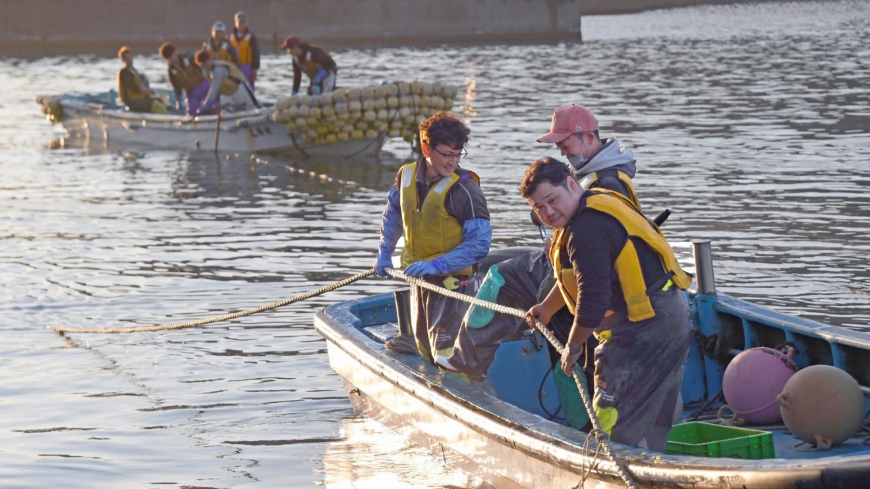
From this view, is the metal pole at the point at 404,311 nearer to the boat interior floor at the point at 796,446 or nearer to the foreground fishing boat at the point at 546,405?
the foreground fishing boat at the point at 546,405

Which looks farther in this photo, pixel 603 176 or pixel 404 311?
pixel 404 311

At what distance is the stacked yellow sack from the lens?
1947 cm

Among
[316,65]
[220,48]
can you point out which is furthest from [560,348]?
[220,48]

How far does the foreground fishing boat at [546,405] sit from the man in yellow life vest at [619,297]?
11.5 inches

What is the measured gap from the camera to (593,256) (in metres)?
5.33

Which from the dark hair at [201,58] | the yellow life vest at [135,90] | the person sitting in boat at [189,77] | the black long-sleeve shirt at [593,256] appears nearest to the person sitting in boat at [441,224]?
the black long-sleeve shirt at [593,256]

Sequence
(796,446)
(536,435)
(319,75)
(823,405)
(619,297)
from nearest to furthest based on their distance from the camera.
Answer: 1. (619,297)
2. (536,435)
3. (823,405)
4. (796,446)
5. (319,75)

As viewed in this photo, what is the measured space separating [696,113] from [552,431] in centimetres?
1962

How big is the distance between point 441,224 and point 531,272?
0.55 meters

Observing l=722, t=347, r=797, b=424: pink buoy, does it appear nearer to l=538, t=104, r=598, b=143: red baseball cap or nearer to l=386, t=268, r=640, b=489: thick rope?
l=386, t=268, r=640, b=489: thick rope

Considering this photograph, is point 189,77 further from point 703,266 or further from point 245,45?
point 703,266

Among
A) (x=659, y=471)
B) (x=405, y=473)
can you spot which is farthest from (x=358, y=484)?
(x=659, y=471)

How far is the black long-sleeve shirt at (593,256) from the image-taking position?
5.34 metres

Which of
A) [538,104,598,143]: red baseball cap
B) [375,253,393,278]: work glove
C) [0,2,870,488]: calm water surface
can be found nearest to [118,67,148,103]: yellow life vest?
[0,2,870,488]: calm water surface
